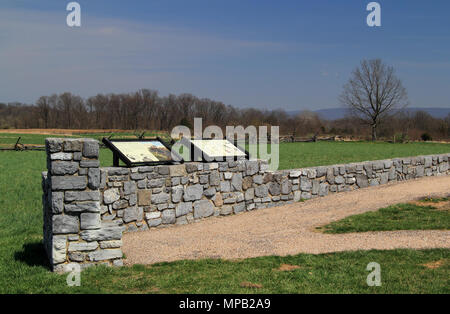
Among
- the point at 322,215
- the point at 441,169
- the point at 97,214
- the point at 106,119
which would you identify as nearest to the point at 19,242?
the point at 97,214

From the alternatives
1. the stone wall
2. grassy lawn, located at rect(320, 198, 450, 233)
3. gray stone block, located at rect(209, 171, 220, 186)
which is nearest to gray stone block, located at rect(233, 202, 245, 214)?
the stone wall

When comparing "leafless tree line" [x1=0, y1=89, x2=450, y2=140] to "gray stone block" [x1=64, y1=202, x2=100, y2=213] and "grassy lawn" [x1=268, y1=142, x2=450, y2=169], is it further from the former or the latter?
"gray stone block" [x1=64, y1=202, x2=100, y2=213]

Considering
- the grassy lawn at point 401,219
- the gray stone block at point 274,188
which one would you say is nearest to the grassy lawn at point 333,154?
A: the gray stone block at point 274,188

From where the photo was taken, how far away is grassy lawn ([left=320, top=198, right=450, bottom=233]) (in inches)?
350

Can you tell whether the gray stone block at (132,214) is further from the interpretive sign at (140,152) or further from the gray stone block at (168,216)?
the interpretive sign at (140,152)

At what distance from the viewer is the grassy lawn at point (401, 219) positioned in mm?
8891

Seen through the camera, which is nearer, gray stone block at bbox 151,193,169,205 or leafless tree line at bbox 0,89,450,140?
gray stone block at bbox 151,193,169,205

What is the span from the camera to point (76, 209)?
6.56m

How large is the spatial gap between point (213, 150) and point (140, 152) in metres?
2.03

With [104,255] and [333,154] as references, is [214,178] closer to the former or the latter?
[104,255]

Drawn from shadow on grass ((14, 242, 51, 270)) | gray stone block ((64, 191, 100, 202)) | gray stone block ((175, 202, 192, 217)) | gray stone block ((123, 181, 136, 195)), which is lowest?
shadow on grass ((14, 242, 51, 270))

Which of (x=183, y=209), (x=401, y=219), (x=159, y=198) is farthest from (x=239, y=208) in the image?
(x=401, y=219)

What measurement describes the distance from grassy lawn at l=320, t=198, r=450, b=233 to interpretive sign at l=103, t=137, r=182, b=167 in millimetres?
3931
